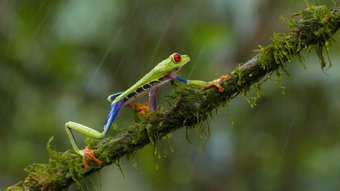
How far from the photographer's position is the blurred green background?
717 cm

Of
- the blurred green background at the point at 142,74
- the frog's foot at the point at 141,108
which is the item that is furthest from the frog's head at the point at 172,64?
the blurred green background at the point at 142,74

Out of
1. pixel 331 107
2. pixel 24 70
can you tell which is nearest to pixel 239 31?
pixel 331 107

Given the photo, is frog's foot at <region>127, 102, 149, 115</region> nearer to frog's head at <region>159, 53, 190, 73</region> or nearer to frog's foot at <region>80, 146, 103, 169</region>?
frog's head at <region>159, 53, 190, 73</region>

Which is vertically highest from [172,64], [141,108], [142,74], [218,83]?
[142,74]

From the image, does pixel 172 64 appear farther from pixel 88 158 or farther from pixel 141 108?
pixel 88 158

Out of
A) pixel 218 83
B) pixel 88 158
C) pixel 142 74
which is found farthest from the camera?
pixel 142 74

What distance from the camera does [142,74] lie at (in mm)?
7320

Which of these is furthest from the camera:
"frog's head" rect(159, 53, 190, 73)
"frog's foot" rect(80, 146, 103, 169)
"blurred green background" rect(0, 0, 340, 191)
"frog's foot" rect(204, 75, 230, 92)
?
"blurred green background" rect(0, 0, 340, 191)

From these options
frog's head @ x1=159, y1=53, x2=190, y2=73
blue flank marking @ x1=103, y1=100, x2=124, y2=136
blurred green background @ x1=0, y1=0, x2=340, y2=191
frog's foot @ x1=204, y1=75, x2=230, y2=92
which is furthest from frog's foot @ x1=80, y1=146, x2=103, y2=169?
blurred green background @ x1=0, y1=0, x2=340, y2=191

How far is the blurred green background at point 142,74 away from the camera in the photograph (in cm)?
717

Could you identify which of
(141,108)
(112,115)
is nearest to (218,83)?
(141,108)

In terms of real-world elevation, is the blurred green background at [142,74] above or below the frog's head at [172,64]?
above

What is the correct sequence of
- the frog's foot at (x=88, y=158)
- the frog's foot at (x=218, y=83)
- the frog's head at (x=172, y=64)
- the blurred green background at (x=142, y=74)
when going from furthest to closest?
the blurred green background at (x=142, y=74) → the frog's head at (x=172, y=64) → the frog's foot at (x=88, y=158) → the frog's foot at (x=218, y=83)

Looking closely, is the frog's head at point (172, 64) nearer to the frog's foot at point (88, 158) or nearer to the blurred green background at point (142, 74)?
the frog's foot at point (88, 158)
